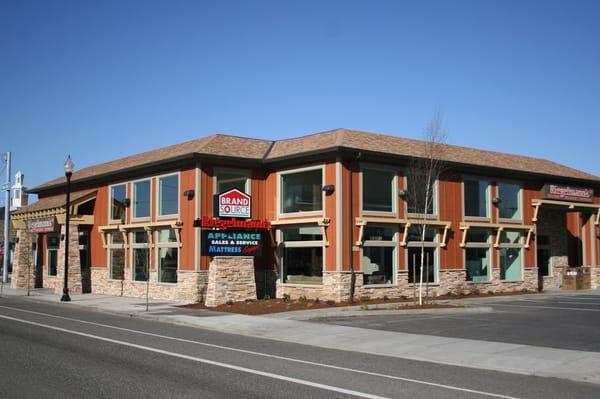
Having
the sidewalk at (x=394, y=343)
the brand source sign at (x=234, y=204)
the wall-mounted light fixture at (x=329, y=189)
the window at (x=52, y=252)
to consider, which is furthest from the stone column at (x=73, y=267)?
the wall-mounted light fixture at (x=329, y=189)

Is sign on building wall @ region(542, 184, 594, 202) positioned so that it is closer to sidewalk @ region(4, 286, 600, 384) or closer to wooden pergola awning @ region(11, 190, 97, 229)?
sidewalk @ region(4, 286, 600, 384)

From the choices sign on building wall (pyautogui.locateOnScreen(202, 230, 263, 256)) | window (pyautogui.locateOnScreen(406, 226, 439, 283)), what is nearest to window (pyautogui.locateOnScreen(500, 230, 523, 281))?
window (pyautogui.locateOnScreen(406, 226, 439, 283))

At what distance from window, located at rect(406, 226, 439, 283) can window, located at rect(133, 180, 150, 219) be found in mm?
12833

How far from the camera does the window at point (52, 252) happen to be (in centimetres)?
3984

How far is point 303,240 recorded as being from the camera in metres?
28.0

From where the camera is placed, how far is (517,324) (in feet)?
64.5

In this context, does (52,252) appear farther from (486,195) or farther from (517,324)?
(517,324)

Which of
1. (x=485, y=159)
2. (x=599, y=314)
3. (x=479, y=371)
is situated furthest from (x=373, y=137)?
(x=479, y=371)

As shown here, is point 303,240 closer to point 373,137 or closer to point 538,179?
point 373,137

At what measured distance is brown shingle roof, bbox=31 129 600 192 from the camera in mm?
28031

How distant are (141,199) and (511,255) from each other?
19.1 meters

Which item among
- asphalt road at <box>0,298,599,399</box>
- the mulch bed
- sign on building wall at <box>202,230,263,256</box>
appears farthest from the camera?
sign on building wall at <box>202,230,263,256</box>

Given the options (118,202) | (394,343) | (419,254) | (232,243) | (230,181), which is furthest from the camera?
(118,202)

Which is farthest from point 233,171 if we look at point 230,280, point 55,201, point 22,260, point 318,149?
point 22,260
